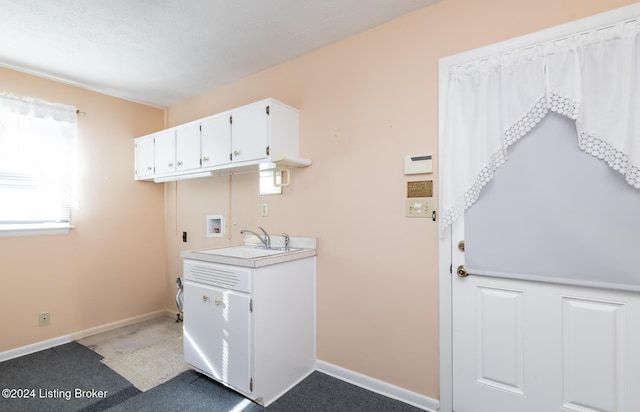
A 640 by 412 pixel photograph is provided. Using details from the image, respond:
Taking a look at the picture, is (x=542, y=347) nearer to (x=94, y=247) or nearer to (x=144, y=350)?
(x=144, y=350)

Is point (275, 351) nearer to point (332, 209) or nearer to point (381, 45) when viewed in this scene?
point (332, 209)

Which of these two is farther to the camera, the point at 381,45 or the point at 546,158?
the point at 381,45

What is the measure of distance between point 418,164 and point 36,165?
10.7 ft

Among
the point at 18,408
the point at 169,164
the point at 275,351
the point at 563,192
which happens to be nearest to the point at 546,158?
the point at 563,192

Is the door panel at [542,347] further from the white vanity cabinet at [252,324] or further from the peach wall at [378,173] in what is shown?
the white vanity cabinet at [252,324]

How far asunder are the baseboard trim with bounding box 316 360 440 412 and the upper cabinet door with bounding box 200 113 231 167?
6.04ft

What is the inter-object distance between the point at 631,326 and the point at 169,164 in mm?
3524

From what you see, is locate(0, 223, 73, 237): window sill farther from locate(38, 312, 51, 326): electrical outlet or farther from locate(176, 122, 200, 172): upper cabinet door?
locate(176, 122, 200, 172): upper cabinet door

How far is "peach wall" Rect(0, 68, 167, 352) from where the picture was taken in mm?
2645

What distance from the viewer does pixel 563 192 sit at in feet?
4.95

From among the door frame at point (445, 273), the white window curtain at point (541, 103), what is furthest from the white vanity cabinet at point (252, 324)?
the white window curtain at point (541, 103)

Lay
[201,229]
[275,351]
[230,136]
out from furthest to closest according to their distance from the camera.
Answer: [201,229]
[230,136]
[275,351]

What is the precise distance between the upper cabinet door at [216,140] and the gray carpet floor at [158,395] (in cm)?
173

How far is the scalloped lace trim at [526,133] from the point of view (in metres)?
1.36
